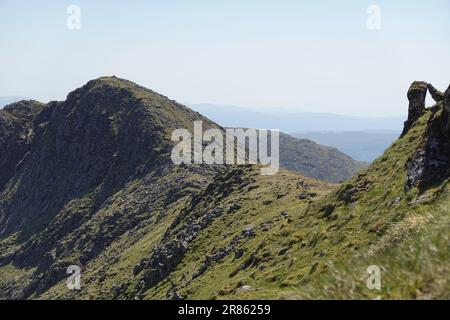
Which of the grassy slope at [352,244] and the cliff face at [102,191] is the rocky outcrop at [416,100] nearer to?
the grassy slope at [352,244]

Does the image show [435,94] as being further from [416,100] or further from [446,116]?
[446,116]

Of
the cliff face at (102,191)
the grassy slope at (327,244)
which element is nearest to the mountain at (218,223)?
the grassy slope at (327,244)

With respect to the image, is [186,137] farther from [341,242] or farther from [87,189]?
[341,242]

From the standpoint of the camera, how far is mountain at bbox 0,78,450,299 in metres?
11.8

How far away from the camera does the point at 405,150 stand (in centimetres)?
3538

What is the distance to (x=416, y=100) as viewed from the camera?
39.0m

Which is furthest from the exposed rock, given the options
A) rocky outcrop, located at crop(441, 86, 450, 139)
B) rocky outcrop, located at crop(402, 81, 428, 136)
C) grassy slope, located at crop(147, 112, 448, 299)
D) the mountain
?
rocky outcrop, located at crop(441, 86, 450, 139)

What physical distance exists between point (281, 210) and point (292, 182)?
58.3 ft

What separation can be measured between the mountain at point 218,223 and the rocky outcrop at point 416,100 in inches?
4.5

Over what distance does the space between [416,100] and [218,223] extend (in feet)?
119

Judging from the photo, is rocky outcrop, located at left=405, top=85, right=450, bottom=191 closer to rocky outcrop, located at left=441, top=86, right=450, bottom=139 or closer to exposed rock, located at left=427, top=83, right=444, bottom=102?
rocky outcrop, located at left=441, top=86, right=450, bottom=139

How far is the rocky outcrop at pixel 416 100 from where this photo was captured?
127 feet
